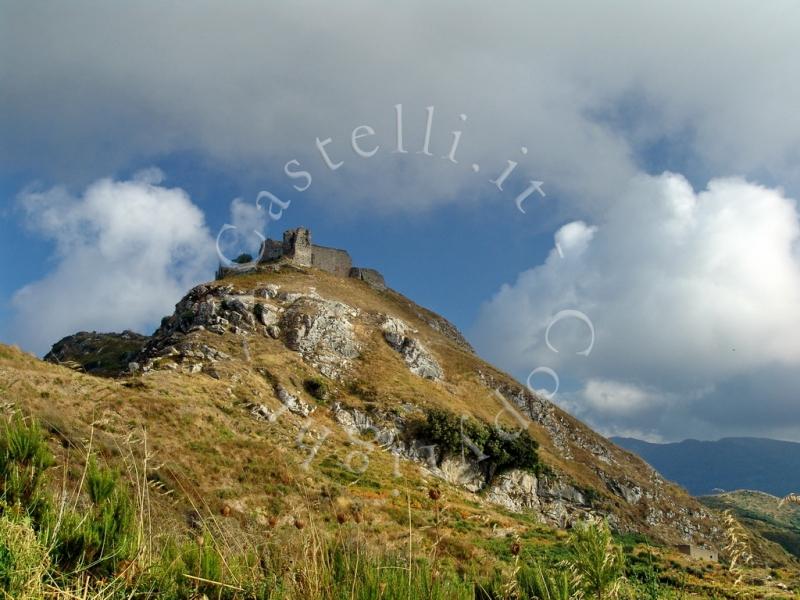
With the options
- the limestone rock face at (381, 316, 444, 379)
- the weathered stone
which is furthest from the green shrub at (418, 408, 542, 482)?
the weathered stone

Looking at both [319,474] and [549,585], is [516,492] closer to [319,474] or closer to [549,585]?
[319,474]

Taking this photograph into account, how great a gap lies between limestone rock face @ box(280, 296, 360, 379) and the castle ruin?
62.9 feet

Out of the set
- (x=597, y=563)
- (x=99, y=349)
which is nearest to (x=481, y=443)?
(x=597, y=563)

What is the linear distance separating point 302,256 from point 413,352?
92.2ft

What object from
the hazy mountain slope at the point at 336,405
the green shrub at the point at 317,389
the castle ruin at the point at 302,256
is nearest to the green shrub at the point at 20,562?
the hazy mountain slope at the point at 336,405

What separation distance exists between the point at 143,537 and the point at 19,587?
1.12 meters

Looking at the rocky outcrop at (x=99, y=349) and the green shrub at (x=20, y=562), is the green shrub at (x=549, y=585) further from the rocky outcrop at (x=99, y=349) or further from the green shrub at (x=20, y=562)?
the rocky outcrop at (x=99, y=349)

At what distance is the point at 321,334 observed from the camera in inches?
2734

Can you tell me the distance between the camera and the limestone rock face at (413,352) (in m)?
75.8

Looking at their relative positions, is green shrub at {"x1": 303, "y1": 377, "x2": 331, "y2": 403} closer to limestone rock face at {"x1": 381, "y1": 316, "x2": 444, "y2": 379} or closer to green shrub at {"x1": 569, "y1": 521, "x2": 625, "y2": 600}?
limestone rock face at {"x1": 381, "y1": 316, "x2": 444, "y2": 379}

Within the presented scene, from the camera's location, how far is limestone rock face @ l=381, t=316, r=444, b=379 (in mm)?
75812

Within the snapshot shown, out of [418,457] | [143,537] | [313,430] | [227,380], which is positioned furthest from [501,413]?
[143,537]

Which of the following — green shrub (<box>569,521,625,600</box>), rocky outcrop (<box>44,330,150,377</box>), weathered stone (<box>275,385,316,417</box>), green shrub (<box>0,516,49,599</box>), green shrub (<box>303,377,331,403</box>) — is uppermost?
rocky outcrop (<box>44,330,150,377</box>)

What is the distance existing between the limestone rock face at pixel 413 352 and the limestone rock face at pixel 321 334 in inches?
249
